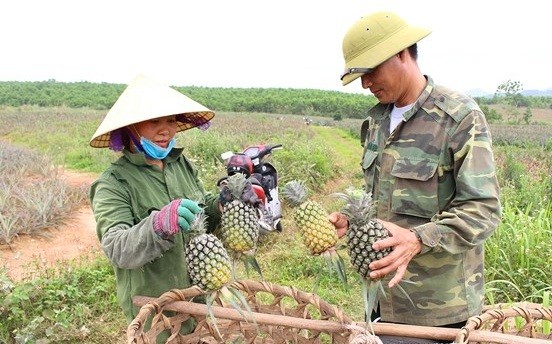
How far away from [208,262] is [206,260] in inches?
0.5

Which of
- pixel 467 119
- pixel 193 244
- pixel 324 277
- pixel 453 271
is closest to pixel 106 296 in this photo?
pixel 324 277

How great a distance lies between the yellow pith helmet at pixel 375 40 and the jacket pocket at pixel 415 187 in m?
0.50

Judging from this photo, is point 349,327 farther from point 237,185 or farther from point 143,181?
point 143,181

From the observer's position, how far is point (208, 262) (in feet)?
6.76

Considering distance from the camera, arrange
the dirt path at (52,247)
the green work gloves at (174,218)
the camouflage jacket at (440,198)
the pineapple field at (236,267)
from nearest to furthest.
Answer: the green work gloves at (174,218), the camouflage jacket at (440,198), the pineapple field at (236,267), the dirt path at (52,247)

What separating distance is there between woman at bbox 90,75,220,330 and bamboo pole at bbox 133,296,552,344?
242 millimetres

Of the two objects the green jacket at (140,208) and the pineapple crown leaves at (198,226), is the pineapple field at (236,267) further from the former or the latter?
the green jacket at (140,208)

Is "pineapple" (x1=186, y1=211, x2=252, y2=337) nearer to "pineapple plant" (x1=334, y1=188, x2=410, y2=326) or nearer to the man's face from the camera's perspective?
"pineapple plant" (x1=334, y1=188, x2=410, y2=326)

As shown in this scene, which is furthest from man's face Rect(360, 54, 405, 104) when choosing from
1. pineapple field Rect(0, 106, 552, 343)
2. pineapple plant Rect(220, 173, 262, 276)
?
pineapple plant Rect(220, 173, 262, 276)

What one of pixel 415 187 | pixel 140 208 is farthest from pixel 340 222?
pixel 140 208

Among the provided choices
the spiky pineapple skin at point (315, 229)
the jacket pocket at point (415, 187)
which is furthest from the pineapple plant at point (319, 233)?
the jacket pocket at point (415, 187)

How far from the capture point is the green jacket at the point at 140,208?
230cm

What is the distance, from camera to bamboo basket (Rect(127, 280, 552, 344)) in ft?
6.75

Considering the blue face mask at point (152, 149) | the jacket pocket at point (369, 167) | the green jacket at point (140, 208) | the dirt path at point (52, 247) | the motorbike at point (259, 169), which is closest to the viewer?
the green jacket at point (140, 208)
